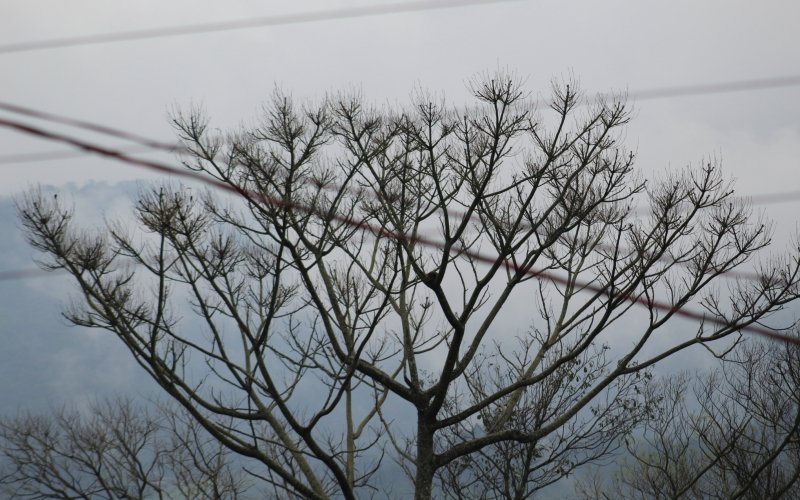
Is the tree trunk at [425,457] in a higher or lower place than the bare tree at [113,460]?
lower

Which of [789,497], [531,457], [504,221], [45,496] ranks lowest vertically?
[789,497]

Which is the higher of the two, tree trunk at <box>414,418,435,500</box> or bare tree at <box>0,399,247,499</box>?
bare tree at <box>0,399,247,499</box>

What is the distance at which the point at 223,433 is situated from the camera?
9891 millimetres

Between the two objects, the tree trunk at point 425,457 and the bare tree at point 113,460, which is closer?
the tree trunk at point 425,457

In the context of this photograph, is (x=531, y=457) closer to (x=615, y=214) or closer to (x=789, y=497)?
(x=615, y=214)

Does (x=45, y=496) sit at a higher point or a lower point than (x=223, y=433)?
higher

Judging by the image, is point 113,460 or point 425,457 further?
point 113,460

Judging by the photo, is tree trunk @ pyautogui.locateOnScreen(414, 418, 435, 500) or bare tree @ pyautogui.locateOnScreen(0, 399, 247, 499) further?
bare tree @ pyautogui.locateOnScreen(0, 399, 247, 499)

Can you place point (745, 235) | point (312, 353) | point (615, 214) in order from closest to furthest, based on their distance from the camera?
point (745, 235) < point (312, 353) < point (615, 214)

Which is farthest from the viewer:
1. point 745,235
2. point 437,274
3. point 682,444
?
point 682,444

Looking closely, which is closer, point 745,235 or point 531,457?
point 745,235

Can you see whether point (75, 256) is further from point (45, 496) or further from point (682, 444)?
point (682, 444)

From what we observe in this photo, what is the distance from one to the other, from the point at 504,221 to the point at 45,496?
565 inches

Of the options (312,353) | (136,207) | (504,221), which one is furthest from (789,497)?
(136,207)
